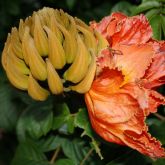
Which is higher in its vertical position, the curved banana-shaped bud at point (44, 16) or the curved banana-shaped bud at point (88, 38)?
the curved banana-shaped bud at point (44, 16)

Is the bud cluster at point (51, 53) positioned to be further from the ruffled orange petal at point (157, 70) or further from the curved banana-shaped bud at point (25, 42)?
the ruffled orange petal at point (157, 70)

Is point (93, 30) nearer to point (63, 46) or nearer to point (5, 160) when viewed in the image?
point (63, 46)

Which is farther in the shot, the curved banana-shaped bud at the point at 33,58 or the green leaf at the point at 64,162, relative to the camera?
the green leaf at the point at 64,162

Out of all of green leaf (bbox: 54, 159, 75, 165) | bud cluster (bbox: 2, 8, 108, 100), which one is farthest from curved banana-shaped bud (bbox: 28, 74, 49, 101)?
green leaf (bbox: 54, 159, 75, 165)

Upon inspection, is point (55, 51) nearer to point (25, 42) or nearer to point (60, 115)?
point (25, 42)

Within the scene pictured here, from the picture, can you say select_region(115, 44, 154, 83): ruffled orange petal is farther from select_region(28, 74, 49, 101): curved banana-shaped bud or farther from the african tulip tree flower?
select_region(28, 74, 49, 101): curved banana-shaped bud

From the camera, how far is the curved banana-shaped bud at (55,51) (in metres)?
1.05

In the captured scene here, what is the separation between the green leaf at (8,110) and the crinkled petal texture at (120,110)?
626 mm

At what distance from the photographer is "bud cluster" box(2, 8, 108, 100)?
1062 millimetres

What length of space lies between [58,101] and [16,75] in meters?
0.32

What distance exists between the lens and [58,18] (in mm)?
1103

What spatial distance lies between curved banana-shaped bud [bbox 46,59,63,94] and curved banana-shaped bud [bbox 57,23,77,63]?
5 centimetres

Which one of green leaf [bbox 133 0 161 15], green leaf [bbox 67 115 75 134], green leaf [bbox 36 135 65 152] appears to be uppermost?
green leaf [bbox 133 0 161 15]

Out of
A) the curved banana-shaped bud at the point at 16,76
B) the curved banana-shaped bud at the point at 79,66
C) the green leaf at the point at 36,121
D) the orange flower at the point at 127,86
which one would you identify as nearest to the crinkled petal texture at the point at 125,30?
the orange flower at the point at 127,86
